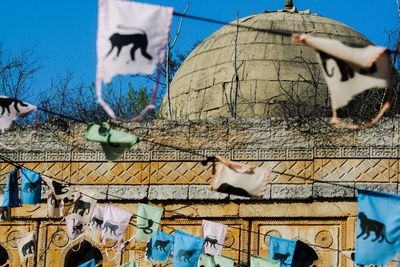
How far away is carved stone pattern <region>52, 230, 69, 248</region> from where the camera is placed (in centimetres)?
2155

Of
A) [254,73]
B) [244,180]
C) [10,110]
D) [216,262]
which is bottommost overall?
[216,262]

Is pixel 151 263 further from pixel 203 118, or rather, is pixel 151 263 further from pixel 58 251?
pixel 203 118

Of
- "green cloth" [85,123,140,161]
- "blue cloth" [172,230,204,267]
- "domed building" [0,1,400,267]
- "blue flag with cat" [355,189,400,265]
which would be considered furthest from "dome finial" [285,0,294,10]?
"blue flag with cat" [355,189,400,265]

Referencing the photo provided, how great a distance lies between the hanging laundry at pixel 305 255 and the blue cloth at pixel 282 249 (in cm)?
74

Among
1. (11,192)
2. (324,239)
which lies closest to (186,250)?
(324,239)

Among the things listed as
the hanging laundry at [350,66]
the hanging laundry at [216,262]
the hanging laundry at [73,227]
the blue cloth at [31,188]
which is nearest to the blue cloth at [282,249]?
the hanging laundry at [216,262]

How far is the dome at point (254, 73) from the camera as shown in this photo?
23.1 meters

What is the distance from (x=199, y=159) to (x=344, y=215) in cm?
211

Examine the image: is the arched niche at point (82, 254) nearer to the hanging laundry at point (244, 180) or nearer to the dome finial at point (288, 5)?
the hanging laundry at point (244, 180)

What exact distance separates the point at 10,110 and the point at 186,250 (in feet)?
10.6

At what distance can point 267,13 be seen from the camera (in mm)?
25203

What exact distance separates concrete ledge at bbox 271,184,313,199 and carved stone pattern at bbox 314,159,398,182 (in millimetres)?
229

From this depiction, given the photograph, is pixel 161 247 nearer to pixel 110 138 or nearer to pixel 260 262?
pixel 260 262

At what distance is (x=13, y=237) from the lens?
21.8m
